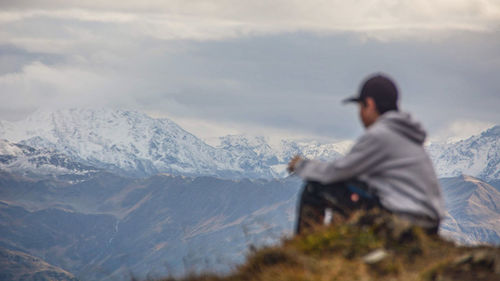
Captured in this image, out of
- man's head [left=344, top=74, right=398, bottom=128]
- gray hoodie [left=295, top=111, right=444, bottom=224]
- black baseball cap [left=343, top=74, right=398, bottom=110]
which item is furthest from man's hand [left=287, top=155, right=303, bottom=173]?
black baseball cap [left=343, top=74, right=398, bottom=110]

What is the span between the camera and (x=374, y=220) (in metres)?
9.27

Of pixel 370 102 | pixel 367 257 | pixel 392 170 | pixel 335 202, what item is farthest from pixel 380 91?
pixel 367 257

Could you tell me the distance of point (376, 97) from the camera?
33.0 ft

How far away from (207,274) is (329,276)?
240 cm

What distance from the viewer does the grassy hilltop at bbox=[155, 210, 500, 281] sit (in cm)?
798

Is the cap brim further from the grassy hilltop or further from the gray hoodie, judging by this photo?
the grassy hilltop

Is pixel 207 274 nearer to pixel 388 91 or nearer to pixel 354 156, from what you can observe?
pixel 354 156

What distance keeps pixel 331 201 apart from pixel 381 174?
0.89m

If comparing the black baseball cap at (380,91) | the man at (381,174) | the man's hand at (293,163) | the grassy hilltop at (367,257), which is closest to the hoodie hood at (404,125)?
the man at (381,174)

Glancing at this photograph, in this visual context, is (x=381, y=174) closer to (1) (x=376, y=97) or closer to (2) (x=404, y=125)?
(2) (x=404, y=125)

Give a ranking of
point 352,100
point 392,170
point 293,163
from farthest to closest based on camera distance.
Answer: point 293,163, point 352,100, point 392,170

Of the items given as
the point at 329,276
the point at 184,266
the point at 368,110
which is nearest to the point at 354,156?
the point at 368,110

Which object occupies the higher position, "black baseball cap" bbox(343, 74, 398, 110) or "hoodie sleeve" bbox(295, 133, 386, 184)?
"black baseball cap" bbox(343, 74, 398, 110)

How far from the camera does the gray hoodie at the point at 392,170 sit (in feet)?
30.6
